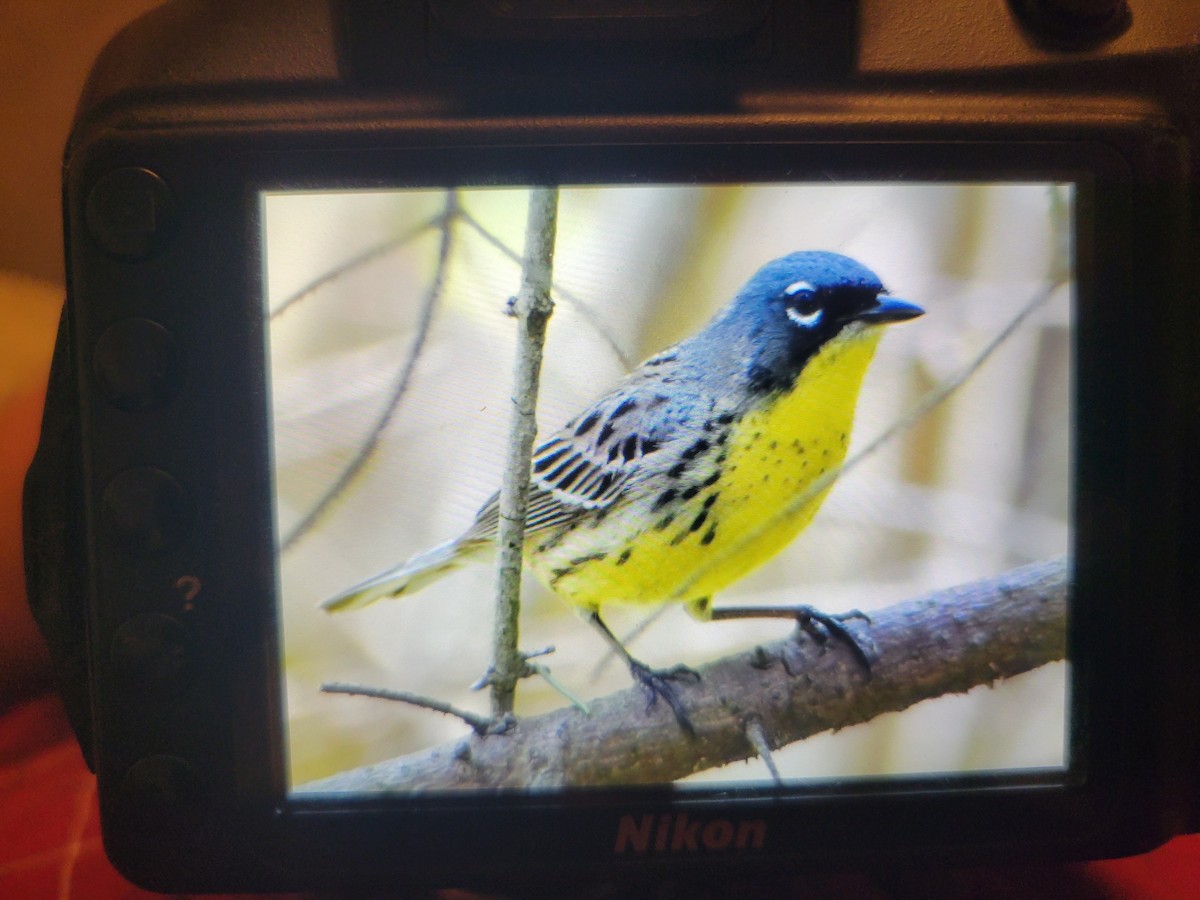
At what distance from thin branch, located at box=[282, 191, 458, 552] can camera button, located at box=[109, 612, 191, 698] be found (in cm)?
6

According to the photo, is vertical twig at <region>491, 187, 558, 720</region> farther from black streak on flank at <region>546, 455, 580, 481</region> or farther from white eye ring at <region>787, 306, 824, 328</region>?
white eye ring at <region>787, 306, 824, 328</region>

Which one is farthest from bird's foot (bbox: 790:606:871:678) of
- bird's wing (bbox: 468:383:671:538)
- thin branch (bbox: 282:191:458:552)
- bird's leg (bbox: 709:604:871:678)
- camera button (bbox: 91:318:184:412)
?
camera button (bbox: 91:318:184:412)

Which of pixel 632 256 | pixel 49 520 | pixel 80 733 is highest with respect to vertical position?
pixel 632 256

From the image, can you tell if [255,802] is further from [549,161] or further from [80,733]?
[549,161]

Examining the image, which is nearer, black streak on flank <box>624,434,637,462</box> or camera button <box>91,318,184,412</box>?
camera button <box>91,318,184,412</box>

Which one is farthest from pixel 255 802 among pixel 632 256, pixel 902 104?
pixel 902 104

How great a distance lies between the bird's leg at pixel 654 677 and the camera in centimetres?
46

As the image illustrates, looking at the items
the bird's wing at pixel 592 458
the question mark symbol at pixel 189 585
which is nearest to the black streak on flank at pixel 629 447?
the bird's wing at pixel 592 458

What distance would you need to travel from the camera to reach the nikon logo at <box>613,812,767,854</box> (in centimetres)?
44

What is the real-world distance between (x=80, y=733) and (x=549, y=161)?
0.39m

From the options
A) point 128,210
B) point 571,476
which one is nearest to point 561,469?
point 571,476

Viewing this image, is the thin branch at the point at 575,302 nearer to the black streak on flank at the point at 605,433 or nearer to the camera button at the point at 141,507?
the black streak on flank at the point at 605,433

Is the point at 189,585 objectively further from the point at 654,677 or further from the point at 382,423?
the point at 654,677

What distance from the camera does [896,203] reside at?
16.5 inches
